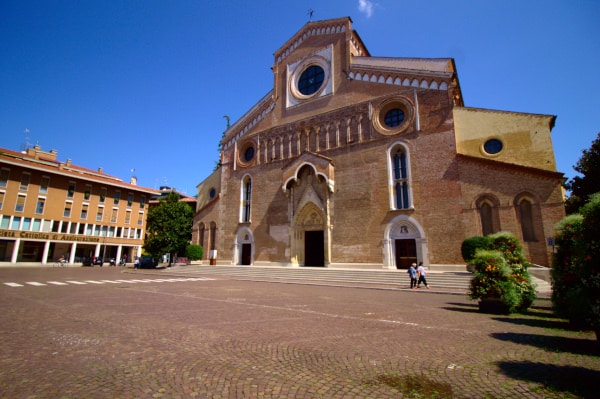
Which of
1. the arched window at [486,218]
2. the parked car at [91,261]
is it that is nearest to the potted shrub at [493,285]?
the arched window at [486,218]

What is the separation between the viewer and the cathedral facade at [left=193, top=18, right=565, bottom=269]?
18.2 meters

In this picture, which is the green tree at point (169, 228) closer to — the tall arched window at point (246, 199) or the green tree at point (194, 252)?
the green tree at point (194, 252)

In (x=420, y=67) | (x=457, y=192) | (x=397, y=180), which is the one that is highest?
(x=420, y=67)

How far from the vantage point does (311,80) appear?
28.0 m

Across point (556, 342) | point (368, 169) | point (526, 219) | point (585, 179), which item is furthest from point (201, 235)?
point (585, 179)

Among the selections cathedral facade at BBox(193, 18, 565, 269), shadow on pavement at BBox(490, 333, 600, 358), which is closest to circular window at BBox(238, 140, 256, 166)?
cathedral facade at BBox(193, 18, 565, 269)

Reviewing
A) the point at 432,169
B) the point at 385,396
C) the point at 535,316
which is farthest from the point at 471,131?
the point at 385,396

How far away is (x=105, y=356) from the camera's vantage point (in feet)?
14.0

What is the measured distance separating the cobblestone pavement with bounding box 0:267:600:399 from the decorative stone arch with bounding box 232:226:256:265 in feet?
66.9

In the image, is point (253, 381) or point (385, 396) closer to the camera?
point (385, 396)

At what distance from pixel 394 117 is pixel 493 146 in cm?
690

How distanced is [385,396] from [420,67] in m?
24.1

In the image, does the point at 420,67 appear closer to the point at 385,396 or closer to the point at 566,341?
the point at 566,341

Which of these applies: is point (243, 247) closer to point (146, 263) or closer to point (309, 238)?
point (309, 238)
